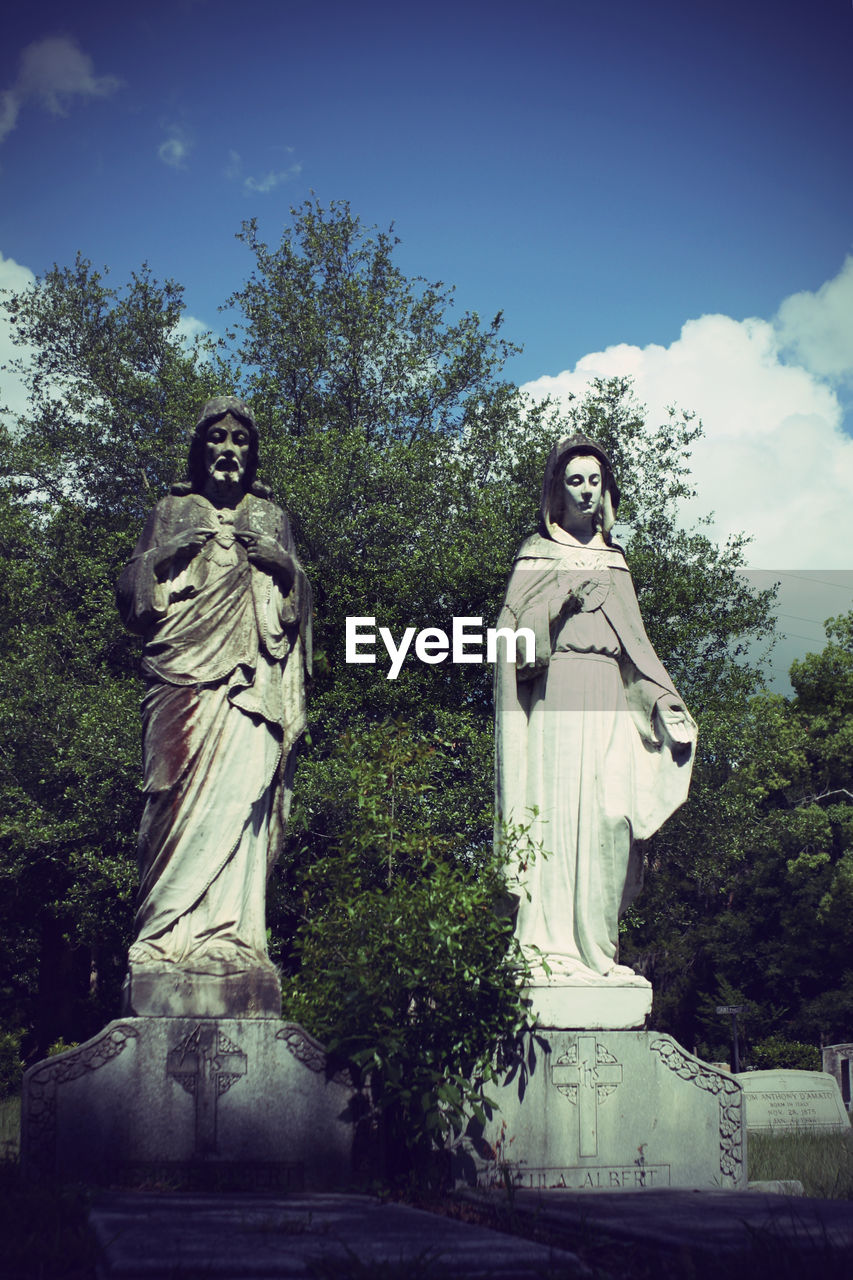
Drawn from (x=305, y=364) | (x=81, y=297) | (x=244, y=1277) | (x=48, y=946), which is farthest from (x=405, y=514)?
(x=244, y=1277)

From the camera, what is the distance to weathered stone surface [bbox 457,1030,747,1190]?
630cm

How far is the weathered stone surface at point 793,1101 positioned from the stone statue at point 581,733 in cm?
937

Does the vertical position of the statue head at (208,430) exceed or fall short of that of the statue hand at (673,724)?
it exceeds it

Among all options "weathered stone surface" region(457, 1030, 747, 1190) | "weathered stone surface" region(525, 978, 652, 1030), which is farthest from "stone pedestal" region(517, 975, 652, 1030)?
"weathered stone surface" region(457, 1030, 747, 1190)

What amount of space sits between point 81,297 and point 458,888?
21.1m

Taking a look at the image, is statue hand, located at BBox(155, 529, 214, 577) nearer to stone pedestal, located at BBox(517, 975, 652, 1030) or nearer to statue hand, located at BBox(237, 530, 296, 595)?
statue hand, located at BBox(237, 530, 296, 595)

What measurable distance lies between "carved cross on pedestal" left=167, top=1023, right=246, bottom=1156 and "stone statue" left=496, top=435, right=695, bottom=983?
1.77 metres

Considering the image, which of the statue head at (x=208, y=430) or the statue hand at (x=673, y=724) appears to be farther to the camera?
the statue hand at (x=673, y=724)

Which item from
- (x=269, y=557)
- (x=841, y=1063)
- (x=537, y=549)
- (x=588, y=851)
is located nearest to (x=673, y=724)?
(x=588, y=851)

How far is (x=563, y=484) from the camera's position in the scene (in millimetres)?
8188

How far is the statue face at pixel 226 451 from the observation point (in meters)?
7.46

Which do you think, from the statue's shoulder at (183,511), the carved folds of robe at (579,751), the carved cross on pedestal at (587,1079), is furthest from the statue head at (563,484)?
the carved cross on pedestal at (587,1079)

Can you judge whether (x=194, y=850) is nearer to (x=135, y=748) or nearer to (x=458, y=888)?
(x=458, y=888)

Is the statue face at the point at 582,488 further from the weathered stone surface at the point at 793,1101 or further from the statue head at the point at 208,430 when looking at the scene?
the weathered stone surface at the point at 793,1101
